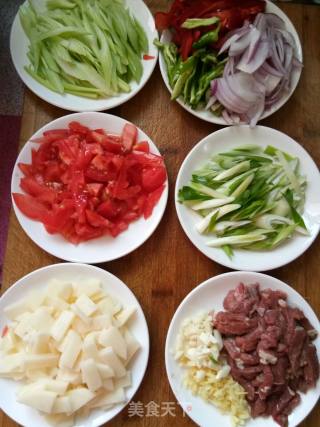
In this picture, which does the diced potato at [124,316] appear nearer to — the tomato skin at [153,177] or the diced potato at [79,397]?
the diced potato at [79,397]

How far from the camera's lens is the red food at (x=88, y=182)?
1.92 meters

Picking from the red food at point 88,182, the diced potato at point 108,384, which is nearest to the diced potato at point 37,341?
the diced potato at point 108,384

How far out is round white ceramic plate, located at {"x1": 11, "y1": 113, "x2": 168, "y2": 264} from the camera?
6.35ft

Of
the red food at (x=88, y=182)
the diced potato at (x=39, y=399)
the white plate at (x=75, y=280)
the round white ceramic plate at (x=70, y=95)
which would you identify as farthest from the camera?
the round white ceramic plate at (x=70, y=95)

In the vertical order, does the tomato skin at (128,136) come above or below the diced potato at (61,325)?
above

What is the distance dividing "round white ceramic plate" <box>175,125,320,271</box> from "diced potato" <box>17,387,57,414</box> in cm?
81

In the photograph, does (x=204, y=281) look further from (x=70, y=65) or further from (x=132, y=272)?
(x=70, y=65)

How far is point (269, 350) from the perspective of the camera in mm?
1819

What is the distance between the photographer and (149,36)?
2.10m

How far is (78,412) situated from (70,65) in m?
1.43

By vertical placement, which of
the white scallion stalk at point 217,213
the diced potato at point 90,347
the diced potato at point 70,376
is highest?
the white scallion stalk at point 217,213

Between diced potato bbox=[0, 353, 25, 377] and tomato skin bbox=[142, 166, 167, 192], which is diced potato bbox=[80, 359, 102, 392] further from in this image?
tomato skin bbox=[142, 166, 167, 192]

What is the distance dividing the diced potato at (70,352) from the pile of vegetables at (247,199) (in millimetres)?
671

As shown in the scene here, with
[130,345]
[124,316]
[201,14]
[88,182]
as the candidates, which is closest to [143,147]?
[88,182]
